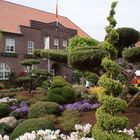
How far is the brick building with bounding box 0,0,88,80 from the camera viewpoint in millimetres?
39062

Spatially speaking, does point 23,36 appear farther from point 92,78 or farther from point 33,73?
point 33,73

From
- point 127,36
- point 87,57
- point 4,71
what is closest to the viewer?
point 87,57

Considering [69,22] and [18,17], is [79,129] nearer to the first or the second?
[18,17]

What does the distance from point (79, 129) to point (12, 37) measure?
34067 millimetres

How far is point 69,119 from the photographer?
42.3 feet

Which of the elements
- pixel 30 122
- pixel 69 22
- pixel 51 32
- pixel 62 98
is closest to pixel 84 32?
pixel 69 22

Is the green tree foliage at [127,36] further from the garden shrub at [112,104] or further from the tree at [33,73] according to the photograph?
the tree at [33,73]

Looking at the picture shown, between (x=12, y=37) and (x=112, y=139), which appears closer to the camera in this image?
(x=112, y=139)

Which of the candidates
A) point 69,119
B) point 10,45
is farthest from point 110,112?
point 10,45

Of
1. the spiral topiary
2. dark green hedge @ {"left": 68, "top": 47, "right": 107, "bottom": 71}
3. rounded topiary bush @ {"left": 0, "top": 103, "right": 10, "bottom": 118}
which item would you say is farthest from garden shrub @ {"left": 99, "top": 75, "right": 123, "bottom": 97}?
A: rounded topiary bush @ {"left": 0, "top": 103, "right": 10, "bottom": 118}

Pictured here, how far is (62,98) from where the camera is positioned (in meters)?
16.7

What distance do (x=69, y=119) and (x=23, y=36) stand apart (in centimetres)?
2912

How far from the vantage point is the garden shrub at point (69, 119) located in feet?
39.9

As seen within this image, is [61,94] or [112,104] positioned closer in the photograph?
[112,104]
